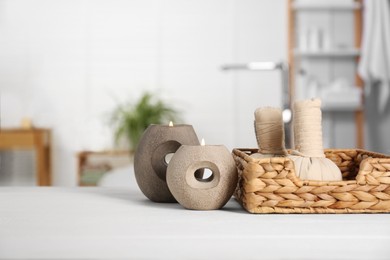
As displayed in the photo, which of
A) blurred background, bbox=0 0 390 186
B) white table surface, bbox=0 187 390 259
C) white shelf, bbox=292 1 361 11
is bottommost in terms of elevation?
white table surface, bbox=0 187 390 259

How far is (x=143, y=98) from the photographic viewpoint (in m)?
4.45

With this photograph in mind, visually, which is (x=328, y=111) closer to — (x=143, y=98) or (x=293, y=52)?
(x=293, y=52)

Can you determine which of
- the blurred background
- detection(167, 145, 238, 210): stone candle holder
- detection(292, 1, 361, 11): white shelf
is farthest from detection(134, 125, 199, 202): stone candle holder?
the blurred background

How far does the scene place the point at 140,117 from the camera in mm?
4371

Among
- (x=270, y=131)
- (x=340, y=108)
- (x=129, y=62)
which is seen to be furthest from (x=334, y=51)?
(x=270, y=131)

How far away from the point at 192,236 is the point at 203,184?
0.20 m

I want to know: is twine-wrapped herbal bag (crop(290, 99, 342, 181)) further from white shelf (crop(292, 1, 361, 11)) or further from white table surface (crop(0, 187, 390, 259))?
white shelf (crop(292, 1, 361, 11))

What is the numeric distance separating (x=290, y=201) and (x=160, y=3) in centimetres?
407

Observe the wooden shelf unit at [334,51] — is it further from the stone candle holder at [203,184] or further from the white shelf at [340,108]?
the stone candle holder at [203,184]

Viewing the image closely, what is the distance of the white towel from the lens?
410cm

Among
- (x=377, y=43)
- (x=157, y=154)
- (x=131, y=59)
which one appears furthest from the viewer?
(x=131, y=59)

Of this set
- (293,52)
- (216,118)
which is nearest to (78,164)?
(216,118)

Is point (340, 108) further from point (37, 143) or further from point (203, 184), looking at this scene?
point (203, 184)

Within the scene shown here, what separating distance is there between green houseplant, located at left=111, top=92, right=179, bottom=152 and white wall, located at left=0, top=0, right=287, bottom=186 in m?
0.21
